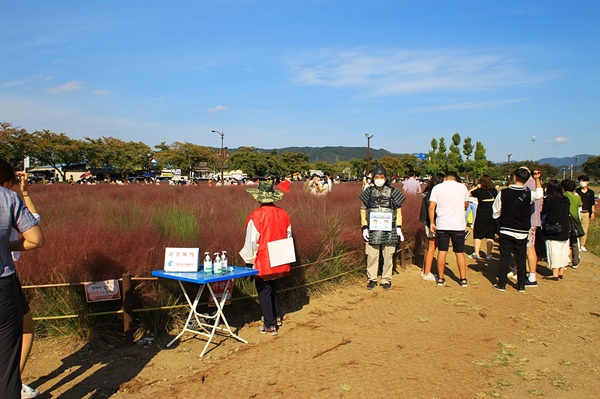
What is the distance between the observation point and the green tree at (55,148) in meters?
61.9

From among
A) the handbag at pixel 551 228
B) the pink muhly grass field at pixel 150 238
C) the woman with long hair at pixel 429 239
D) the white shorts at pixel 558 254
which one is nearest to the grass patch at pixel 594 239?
the white shorts at pixel 558 254

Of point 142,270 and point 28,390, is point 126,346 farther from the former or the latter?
point 28,390

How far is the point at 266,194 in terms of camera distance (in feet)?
17.5

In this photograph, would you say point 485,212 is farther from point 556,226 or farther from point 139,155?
point 139,155

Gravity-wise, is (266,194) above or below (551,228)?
above

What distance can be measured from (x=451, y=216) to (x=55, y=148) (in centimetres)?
6698

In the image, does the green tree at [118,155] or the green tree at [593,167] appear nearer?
the green tree at [118,155]

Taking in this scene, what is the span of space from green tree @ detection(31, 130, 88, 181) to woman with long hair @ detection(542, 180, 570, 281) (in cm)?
6571

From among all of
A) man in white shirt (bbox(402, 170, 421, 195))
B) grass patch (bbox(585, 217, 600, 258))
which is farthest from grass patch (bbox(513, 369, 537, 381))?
man in white shirt (bbox(402, 170, 421, 195))

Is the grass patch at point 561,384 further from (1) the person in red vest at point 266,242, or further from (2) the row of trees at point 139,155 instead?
(2) the row of trees at point 139,155

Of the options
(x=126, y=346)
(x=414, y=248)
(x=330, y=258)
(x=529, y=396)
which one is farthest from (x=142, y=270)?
(x=414, y=248)

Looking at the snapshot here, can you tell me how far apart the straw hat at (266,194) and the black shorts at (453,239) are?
11.1 feet

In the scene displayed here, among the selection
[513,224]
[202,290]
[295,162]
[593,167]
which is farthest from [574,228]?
[295,162]

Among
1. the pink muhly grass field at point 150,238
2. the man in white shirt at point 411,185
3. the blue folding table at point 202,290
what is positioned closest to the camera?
the blue folding table at point 202,290
